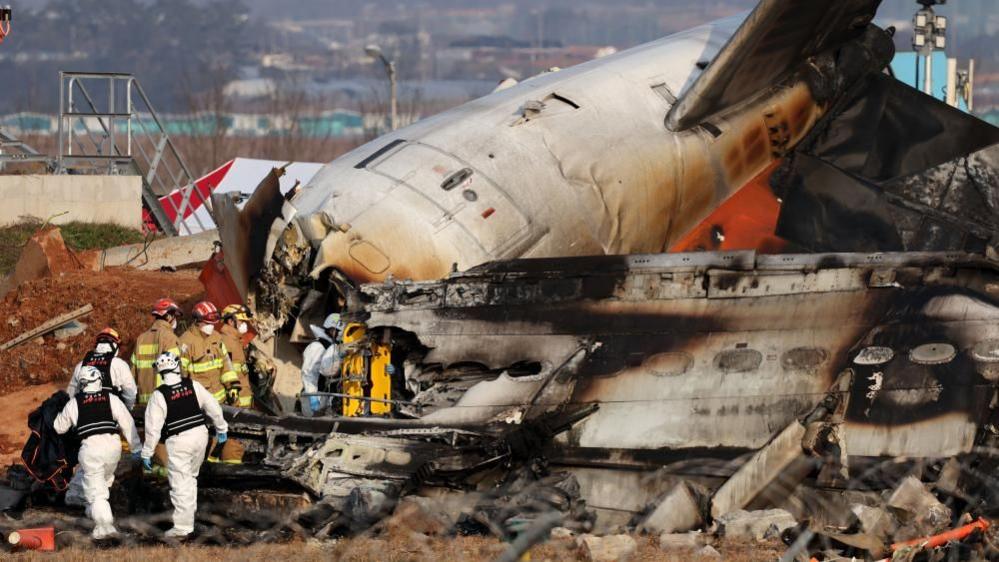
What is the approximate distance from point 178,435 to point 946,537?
6764 mm

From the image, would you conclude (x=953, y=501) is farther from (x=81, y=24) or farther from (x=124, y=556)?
(x=81, y=24)

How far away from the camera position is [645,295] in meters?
14.7

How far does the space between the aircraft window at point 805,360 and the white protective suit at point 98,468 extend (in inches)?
251

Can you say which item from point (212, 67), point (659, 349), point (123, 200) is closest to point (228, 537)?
point (659, 349)

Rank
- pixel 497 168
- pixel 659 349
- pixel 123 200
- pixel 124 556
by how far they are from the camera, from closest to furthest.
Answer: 1. pixel 124 556
2. pixel 659 349
3. pixel 497 168
4. pixel 123 200

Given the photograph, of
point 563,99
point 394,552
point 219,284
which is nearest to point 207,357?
point 219,284

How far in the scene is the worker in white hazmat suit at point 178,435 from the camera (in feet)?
44.5

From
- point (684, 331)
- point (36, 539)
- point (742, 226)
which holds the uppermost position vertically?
point (742, 226)

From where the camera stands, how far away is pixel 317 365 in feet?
51.7

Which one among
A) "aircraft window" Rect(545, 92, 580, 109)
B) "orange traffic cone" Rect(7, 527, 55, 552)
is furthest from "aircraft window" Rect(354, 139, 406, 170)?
"orange traffic cone" Rect(7, 527, 55, 552)

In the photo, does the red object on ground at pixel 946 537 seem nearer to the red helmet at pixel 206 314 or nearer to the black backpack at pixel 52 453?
the red helmet at pixel 206 314

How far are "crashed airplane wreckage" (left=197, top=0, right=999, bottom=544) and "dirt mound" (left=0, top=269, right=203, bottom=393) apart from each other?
241 inches

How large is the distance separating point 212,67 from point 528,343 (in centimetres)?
16629

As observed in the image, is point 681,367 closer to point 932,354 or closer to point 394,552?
point 932,354
